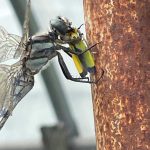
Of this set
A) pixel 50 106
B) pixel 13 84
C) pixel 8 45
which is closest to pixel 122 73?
pixel 13 84

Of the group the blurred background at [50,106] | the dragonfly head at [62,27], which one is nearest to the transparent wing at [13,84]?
the dragonfly head at [62,27]

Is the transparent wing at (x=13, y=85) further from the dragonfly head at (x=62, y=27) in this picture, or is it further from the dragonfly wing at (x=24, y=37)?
the dragonfly head at (x=62, y=27)

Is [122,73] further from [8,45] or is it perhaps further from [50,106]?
[50,106]

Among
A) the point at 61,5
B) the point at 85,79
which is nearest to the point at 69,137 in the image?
the point at 61,5

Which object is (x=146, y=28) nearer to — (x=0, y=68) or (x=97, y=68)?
(x=97, y=68)

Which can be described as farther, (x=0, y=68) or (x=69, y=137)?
(x=69, y=137)

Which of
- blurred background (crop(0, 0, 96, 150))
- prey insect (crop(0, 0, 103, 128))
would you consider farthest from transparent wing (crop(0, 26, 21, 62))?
blurred background (crop(0, 0, 96, 150))

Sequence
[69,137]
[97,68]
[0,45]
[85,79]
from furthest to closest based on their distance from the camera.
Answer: [69,137] → [0,45] → [85,79] → [97,68]

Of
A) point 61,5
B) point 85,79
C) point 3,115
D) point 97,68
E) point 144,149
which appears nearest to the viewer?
point 144,149
